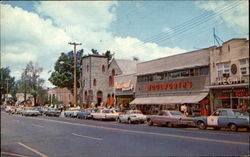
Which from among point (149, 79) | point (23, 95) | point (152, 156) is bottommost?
point (152, 156)

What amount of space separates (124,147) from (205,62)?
17.6 meters

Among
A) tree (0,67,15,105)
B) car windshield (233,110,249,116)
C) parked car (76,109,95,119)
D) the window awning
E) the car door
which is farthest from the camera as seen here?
parked car (76,109,95,119)

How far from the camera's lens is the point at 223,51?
23.3 m

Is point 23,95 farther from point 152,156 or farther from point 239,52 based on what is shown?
point 239,52

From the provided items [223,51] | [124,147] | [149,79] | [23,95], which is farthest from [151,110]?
[23,95]

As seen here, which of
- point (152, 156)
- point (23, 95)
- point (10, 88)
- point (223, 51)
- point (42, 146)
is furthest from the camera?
point (223, 51)

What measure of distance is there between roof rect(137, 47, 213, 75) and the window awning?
111 inches

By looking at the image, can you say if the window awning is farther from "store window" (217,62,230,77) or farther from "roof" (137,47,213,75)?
"roof" (137,47,213,75)

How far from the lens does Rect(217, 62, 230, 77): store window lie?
23.0 metres

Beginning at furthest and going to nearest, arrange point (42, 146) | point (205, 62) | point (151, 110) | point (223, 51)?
point (151, 110), point (205, 62), point (223, 51), point (42, 146)

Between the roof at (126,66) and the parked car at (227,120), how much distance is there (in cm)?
2240

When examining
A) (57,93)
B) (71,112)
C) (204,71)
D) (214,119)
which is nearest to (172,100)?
(204,71)

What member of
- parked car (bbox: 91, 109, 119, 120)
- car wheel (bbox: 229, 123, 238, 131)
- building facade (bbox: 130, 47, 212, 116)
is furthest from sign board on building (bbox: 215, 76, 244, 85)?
parked car (bbox: 91, 109, 119, 120)

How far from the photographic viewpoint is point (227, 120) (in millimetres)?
17547
